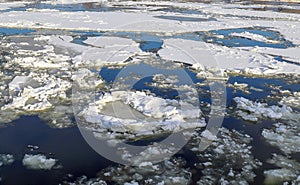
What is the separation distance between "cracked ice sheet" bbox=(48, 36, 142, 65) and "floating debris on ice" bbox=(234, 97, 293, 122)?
4.38 metres

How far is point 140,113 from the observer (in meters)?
6.64

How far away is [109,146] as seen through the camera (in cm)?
546

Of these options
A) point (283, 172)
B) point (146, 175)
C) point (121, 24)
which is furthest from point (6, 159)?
point (121, 24)

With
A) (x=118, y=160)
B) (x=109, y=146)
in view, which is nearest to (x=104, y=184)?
(x=118, y=160)

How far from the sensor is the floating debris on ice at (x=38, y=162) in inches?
191

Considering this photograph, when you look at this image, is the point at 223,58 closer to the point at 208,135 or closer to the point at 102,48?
the point at 102,48

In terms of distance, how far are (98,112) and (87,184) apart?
2255 mm

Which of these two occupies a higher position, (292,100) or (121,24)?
(121,24)

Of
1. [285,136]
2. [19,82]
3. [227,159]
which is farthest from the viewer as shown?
[19,82]

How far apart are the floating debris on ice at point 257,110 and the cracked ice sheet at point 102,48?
438cm

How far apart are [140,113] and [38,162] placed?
2.30m

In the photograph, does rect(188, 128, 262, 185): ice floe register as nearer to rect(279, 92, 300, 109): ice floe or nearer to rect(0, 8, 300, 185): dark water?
rect(0, 8, 300, 185): dark water

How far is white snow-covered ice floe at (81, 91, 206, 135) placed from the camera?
240 inches

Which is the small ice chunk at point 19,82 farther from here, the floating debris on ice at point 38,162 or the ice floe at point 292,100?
the ice floe at point 292,100
